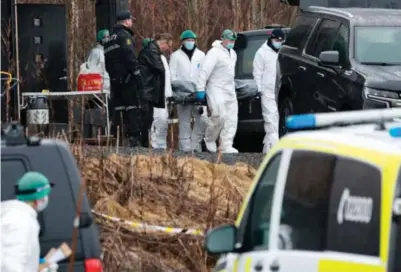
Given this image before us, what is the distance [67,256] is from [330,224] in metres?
2.04

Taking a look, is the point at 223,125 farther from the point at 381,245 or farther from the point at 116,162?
the point at 381,245

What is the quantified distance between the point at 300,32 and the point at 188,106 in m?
2.67

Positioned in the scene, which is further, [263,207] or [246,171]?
[246,171]

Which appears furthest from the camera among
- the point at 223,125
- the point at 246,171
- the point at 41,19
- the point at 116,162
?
the point at 41,19

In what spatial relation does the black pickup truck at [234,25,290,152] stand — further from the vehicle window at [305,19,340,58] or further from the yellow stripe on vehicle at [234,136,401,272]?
the yellow stripe on vehicle at [234,136,401,272]

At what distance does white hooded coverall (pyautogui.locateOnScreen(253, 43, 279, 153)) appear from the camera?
1991 centimetres

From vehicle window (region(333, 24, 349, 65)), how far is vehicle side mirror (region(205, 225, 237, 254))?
29.9 ft

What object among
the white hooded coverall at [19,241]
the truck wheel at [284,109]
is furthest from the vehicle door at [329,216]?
the truck wheel at [284,109]

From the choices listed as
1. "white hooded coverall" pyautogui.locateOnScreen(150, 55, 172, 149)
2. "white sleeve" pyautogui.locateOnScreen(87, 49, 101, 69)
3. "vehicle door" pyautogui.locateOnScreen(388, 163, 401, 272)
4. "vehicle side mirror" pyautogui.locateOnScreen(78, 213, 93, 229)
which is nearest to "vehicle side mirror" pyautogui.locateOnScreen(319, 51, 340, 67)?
"white hooded coverall" pyautogui.locateOnScreen(150, 55, 172, 149)

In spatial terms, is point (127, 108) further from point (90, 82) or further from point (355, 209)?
point (355, 209)

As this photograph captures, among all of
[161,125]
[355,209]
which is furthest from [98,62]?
[355,209]

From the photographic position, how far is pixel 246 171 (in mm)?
15242

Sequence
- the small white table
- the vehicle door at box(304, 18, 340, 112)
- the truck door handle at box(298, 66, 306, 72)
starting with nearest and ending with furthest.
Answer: the vehicle door at box(304, 18, 340, 112) < the truck door handle at box(298, 66, 306, 72) < the small white table

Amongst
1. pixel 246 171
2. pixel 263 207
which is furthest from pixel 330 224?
pixel 246 171
